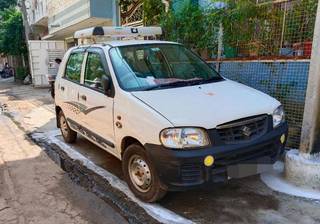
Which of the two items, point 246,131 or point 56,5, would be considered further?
point 56,5

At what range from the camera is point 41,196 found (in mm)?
4160

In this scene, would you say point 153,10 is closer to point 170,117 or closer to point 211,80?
point 211,80

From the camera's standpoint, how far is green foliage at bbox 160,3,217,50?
6.27 meters

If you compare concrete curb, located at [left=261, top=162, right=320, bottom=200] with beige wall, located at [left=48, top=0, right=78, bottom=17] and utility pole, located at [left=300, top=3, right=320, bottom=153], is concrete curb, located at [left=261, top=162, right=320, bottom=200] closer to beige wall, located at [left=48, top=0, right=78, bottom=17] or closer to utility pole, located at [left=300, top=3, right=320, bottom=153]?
utility pole, located at [left=300, top=3, right=320, bottom=153]

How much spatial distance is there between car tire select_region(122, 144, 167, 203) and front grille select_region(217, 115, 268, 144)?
0.80 metres

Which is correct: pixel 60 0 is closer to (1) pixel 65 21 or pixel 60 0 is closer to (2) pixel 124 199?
(1) pixel 65 21

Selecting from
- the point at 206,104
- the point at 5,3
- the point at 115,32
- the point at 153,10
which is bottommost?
the point at 206,104

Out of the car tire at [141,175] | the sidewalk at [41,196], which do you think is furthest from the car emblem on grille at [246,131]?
the sidewalk at [41,196]

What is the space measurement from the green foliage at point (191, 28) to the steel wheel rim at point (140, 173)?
135 inches

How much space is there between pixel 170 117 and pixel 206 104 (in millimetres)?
467

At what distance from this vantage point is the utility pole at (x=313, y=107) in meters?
3.77

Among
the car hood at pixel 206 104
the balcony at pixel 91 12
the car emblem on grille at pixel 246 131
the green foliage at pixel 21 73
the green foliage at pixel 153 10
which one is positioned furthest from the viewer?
the green foliage at pixel 21 73

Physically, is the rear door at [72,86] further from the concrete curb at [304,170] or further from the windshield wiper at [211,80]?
the concrete curb at [304,170]

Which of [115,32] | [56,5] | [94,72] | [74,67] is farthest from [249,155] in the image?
[56,5]
